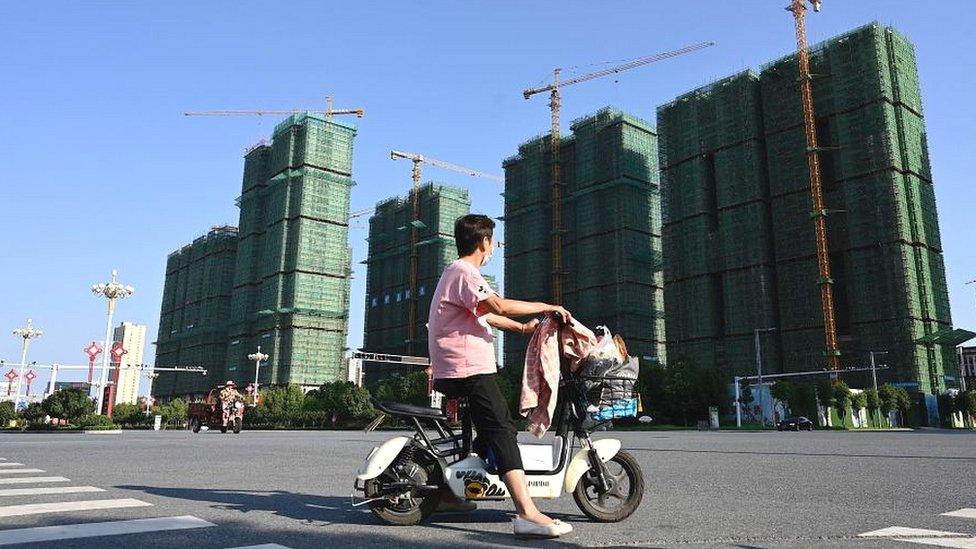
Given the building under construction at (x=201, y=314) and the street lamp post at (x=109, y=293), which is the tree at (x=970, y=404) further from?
the building under construction at (x=201, y=314)

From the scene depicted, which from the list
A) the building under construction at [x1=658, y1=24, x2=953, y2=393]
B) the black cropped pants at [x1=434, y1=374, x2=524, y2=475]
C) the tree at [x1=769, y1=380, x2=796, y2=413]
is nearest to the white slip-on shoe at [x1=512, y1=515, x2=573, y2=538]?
the black cropped pants at [x1=434, y1=374, x2=524, y2=475]

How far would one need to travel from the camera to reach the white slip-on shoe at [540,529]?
439 cm

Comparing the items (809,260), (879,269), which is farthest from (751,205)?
(879,269)

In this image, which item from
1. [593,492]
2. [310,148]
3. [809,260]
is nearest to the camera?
[593,492]

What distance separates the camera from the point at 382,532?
187 inches

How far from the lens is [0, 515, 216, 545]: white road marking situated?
14.5ft

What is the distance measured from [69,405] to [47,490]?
43940 millimetres

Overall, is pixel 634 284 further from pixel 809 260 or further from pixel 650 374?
pixel 650 374

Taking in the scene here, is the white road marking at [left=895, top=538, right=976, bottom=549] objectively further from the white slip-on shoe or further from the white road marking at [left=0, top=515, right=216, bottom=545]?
the white road marking at [left=0, top=515, right=216, bottom=545]

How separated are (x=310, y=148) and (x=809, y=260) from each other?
98.2m

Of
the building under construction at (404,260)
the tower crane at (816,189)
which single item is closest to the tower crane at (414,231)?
the building under construction at (404,260)

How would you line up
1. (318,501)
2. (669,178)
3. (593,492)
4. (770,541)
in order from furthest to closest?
(669,178) → (318,501) → (593,492) → (770,541)

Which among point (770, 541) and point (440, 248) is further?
point (440, 248)

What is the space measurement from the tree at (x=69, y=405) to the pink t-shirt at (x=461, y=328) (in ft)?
152
